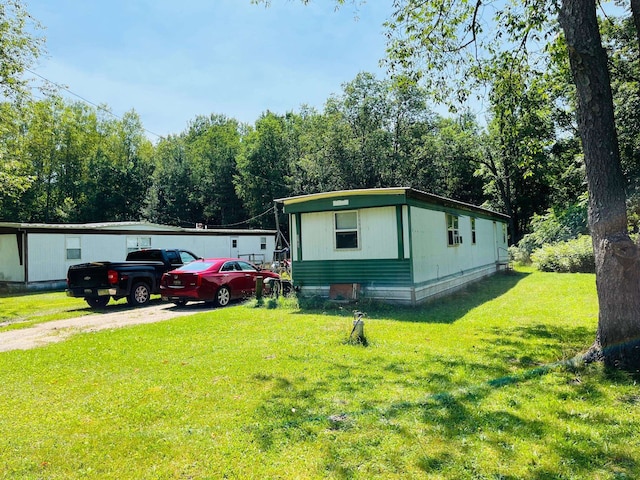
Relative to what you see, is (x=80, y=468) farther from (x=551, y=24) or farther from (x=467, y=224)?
(x=467, y=224)

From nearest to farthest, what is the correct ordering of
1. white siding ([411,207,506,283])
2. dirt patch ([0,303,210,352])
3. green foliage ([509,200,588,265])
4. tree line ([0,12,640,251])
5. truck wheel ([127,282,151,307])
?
dirt patch ([0,303,210,352]) → white siding ([411,207,506,283]) → truck wheel ([127,282,151,307]) → green foliage ([509,200,588,265]) → tree line ([0,12,640,251])

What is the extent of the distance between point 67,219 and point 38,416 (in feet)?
128

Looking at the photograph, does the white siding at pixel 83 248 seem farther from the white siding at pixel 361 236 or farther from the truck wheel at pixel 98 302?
the white siding at pixel 361 236

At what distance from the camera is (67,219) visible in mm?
37562

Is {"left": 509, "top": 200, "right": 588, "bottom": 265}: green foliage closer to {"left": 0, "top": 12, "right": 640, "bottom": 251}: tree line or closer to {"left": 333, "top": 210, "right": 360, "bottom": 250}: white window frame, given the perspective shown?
{"left": 0, "top": 12, "right": 640, "bottom": 251}: tree line

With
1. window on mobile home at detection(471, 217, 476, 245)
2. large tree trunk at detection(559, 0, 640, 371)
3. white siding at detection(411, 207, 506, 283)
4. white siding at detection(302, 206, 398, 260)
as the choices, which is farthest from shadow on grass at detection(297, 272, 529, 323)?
large tree trunk at detection(559, 0, 640, 371)

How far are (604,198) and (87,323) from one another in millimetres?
10174

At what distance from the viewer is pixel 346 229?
438 inches

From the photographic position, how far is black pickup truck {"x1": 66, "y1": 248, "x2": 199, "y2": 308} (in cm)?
1167

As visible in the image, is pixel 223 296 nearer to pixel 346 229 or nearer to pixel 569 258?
pixel 346 229

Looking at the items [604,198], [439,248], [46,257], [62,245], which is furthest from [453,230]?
[46,257]

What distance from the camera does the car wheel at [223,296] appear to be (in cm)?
1181

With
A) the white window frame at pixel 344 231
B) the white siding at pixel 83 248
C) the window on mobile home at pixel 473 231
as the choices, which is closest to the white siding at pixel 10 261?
the white siding at pixel 83 248

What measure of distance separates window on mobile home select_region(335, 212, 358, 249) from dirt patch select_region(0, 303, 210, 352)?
411cm
